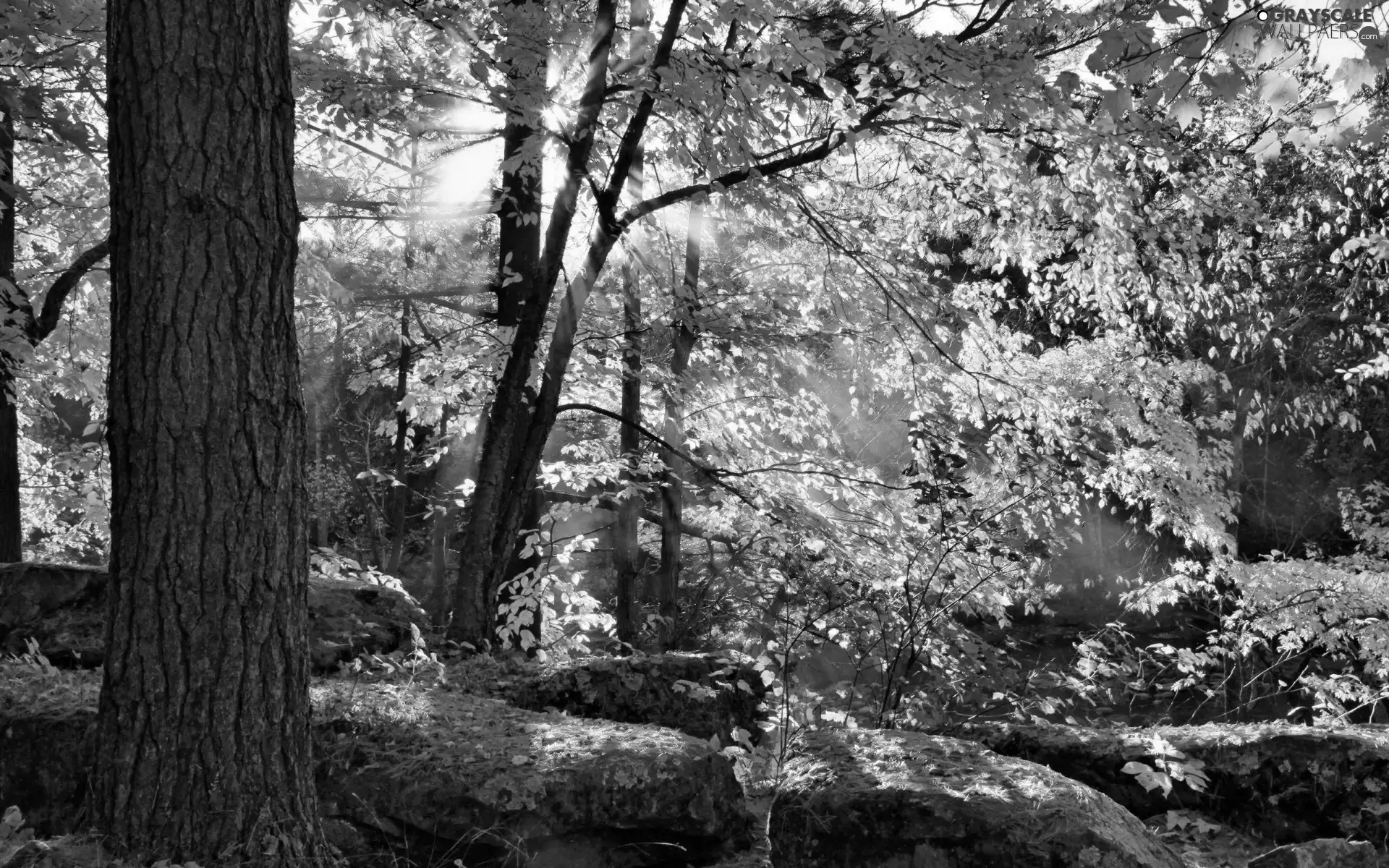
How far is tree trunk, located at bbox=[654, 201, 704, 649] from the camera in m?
9.51

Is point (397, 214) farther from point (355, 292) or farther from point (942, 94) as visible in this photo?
point (942, 94)

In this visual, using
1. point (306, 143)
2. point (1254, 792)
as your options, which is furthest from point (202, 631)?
point (306, 143)

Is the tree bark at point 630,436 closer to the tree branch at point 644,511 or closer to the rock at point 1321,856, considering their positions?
the tree branch at point 644,511

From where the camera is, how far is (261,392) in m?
2.70

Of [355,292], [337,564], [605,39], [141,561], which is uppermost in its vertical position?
[605,39]

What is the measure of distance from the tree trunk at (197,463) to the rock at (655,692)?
205cm

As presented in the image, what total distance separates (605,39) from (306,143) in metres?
3.24

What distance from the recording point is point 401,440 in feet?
38.2

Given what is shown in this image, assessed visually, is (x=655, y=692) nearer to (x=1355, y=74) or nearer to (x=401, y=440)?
(x=1355, y=74)

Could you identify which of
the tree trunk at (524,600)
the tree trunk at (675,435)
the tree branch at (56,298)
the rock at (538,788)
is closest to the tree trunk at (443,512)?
the tree trunk at (524,600)

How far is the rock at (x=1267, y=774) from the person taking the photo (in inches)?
140

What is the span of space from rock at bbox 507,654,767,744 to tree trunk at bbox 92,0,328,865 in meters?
2.05

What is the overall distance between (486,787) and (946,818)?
1402 millimetres

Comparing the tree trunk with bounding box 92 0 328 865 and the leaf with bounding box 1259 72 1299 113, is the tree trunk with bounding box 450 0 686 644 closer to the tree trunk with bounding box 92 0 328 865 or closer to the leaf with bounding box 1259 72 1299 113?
the leaf with bounding box 1259 72 1299 113
